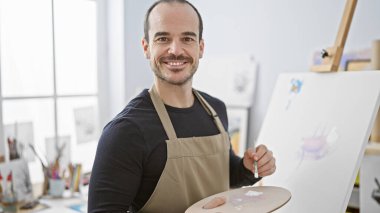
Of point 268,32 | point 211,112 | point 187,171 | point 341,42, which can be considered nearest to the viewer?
point 187,171

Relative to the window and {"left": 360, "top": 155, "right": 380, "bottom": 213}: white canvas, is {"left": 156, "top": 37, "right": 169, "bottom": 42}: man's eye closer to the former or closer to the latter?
{"left": 360, "top": 155, "right": 380, "bottom": 213}: white canvas

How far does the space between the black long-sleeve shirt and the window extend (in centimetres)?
89

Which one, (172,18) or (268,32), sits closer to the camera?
(172,18)

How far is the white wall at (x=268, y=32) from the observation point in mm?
1434

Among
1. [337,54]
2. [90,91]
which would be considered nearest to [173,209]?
[337,54]

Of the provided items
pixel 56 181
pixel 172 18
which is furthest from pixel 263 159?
pixel 56 181

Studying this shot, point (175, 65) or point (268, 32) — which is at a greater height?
point (268, 32)

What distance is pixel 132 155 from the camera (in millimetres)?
Result: 840

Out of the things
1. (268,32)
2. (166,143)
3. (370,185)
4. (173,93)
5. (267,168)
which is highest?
(268,32)

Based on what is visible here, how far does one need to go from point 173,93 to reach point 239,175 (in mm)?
382

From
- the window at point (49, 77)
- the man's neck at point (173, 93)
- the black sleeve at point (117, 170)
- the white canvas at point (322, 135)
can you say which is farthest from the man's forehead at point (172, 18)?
the window at point (49, 77)

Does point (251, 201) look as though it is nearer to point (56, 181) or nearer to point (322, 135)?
point (322, 135)

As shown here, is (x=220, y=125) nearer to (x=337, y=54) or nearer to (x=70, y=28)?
(x=337, y=54)

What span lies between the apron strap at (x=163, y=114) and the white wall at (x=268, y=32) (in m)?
0.89
